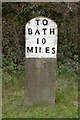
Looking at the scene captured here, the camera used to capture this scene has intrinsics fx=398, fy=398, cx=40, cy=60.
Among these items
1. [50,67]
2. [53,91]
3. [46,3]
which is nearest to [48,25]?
[50,67]

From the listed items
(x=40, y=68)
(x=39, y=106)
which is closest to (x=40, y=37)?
(x=40, y=68)

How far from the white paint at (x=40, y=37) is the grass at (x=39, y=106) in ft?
2.63

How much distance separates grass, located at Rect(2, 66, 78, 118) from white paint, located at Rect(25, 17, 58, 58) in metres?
0.80

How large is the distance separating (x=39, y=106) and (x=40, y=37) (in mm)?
1032

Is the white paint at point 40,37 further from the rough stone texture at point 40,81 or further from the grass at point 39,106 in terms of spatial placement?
the grass at point 39,106

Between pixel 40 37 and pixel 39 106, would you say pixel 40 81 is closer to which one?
pixel 39 106

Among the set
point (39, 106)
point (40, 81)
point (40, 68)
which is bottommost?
point (39, 106)

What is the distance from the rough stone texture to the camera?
5.84 m

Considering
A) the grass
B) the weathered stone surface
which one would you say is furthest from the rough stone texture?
the grass

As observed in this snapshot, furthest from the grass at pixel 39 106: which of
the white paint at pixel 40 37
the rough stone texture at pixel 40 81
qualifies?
the white paint at pixel 40 37

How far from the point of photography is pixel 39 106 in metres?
5.93

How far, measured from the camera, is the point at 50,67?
588 cm

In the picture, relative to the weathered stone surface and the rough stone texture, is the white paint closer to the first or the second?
the weathered stone surface

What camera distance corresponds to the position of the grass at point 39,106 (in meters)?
5.61
